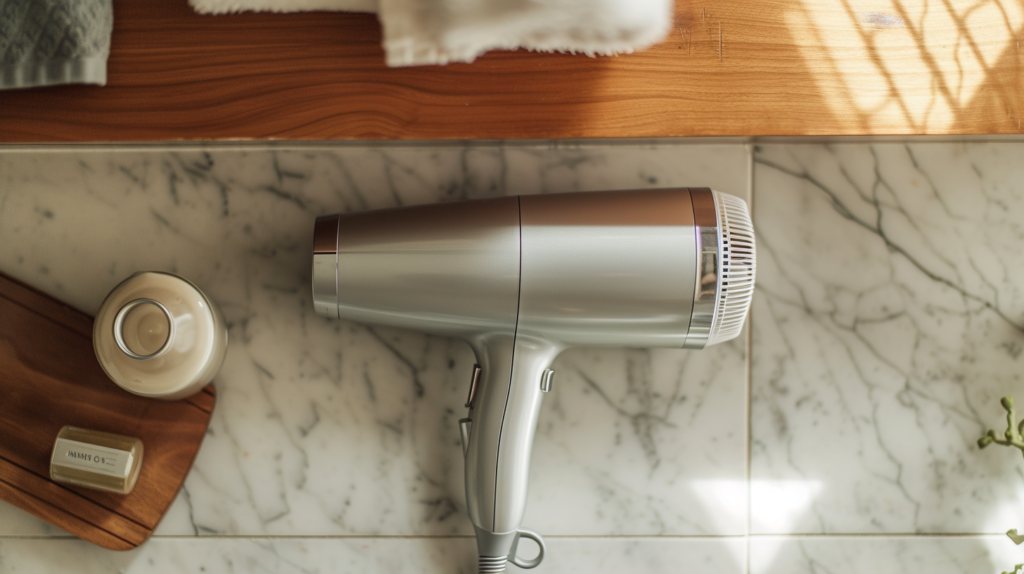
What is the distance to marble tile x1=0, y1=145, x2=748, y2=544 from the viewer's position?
70 centimetres

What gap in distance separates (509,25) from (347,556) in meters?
0.62

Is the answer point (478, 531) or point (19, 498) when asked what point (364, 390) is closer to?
point (478, 531)

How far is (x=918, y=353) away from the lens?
2.39 feet

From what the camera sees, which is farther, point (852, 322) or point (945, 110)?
point (852, 322)

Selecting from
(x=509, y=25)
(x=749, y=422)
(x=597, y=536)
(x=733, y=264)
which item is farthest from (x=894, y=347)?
(x=509, y=25)

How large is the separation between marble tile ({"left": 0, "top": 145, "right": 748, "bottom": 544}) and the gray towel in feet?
0.52

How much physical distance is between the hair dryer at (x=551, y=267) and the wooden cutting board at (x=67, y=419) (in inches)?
10.7

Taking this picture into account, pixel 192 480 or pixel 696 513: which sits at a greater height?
pixel 192 480

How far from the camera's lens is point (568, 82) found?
0.57 metres

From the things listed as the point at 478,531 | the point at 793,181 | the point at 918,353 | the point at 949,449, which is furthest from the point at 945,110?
the point at 478,531

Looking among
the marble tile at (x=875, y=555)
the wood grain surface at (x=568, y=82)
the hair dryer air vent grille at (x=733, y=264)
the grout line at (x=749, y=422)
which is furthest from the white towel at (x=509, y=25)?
the marble tile at (x=875, y=555)

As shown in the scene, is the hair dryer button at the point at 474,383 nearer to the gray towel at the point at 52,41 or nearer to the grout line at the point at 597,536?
the grout line at the point at 597,536

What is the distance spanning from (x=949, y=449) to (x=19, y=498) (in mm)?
1109

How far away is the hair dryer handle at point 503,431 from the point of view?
637 millimetres
